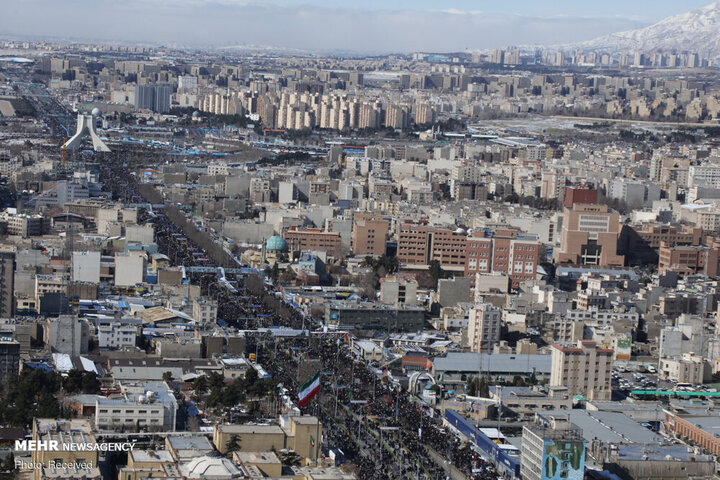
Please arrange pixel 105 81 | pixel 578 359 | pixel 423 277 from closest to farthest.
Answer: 1. pixel 578 359
2. pixel 423 277
3. pixel 105 81

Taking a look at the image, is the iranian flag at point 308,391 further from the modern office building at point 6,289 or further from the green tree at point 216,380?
the modern office building at point 6,289

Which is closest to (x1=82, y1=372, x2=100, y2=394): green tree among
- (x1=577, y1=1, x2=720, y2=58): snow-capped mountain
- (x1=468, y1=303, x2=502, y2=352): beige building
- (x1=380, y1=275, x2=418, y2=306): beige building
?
(x1=468, y1=303, x2=502, y2=352): beige building

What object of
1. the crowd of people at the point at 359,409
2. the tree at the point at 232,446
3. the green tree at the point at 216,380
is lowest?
the crowd of people at the point at 359,409

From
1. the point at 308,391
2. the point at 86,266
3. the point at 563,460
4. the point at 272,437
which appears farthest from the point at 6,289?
the point at 563,460

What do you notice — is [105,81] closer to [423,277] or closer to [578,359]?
[423,277]

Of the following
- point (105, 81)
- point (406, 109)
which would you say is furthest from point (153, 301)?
point (105, 81)

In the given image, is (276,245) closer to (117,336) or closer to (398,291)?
(398,291)

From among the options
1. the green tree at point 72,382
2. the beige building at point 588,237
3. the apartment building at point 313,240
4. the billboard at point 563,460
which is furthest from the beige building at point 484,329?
the beige building at point 588,237
